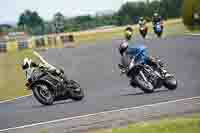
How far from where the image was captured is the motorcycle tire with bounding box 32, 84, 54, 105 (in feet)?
51.8

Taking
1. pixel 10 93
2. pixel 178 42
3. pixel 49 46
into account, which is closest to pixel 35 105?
pixel 10 93

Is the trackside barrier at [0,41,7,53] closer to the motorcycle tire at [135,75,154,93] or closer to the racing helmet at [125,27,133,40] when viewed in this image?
the racing helmet at [125,27,133,40]

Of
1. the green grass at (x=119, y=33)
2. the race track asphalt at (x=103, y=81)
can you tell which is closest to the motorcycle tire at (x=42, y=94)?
the race track asphalt at (x=103, y=81)

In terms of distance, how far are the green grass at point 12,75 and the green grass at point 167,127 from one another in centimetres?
804

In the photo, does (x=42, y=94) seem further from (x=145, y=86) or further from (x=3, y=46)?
(x=3, y=46)

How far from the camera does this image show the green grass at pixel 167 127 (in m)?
10.4

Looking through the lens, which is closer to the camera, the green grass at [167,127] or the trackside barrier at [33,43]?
the green grass at [167,127]

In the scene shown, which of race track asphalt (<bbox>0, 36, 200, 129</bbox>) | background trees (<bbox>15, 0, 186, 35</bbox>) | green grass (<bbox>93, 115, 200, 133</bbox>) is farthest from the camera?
background trees (<bbox>15, 0, 186, 35</bbox>)

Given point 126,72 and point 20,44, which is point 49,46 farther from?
point 126,72

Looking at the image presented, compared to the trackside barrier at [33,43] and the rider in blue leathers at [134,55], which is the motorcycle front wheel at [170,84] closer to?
the rider in blue leathers at [134,55]

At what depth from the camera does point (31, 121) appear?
13891mm

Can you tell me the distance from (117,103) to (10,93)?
559cm

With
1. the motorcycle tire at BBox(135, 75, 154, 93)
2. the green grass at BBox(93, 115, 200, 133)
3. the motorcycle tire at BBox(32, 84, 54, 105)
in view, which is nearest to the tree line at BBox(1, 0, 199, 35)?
the motorcycle tire at BBox(32, 84, 54, 105)

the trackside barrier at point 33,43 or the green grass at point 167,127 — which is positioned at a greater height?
the trackside barrier at point 33,43
